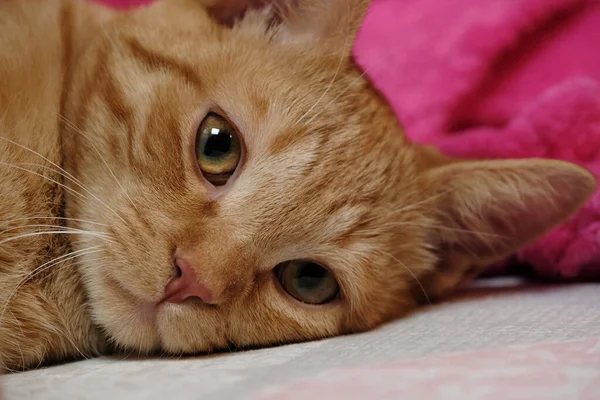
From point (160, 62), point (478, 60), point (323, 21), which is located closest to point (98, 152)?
point (160, 62)

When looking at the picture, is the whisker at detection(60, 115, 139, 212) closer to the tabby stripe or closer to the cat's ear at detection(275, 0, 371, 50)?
the tabby stripe

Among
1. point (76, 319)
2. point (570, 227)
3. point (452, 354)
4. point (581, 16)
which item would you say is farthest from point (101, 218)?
point (581, 16)

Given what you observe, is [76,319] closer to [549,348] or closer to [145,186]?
[145,186]

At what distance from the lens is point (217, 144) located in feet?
3.95

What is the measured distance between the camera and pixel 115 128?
1.22 metres

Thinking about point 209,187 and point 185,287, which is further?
point 209,187

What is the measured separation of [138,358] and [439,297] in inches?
30.0

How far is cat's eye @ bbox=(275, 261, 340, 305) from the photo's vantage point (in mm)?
1230

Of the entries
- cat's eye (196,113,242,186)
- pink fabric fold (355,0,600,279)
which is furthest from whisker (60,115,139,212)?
pink fabric fold (355,0,600,279)

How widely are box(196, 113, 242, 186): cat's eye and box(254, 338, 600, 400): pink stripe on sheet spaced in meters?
0.46

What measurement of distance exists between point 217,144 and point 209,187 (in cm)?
9

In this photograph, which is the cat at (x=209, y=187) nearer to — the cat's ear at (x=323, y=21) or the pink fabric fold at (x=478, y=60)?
the cat's ear at (x=323, y=21)

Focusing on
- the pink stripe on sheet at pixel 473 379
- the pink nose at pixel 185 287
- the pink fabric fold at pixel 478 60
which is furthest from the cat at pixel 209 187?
the pink fabric fold at pixel 478 60

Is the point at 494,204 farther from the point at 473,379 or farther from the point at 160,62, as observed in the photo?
the point at 160,62
